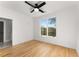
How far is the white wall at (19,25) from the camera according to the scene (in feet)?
16.7

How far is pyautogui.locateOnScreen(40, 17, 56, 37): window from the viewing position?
630cm

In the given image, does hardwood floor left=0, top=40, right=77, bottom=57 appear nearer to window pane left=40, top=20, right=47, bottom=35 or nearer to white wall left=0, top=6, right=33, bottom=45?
white wall left=0, top=6, right=33, bottom=45

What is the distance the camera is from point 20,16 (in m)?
6.32

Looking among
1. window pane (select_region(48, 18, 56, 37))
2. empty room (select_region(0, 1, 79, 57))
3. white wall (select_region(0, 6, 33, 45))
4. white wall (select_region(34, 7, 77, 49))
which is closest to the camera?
empty room (select_region(0, 1, 79, 57))

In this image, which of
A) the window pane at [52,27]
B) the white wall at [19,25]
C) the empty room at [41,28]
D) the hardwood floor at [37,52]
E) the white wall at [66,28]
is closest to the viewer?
the hardwood floor at [37,52]

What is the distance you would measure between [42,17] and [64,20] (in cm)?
257

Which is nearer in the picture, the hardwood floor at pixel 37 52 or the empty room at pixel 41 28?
the hardwood floor at pixel 37 52

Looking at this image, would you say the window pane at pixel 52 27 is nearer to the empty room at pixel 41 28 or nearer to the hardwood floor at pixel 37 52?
the empty room at pixel 41 28

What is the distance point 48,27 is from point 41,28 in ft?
3.21

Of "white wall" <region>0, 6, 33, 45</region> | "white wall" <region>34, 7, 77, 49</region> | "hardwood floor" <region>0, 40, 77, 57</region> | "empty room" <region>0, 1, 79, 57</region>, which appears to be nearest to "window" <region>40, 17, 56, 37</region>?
"empty room" <region>0, 1, 79, 57</region>

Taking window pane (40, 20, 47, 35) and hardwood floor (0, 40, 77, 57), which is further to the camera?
window pane (40, 20, 47, 35)

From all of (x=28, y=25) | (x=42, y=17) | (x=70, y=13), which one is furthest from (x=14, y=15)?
(x=70, y=13)

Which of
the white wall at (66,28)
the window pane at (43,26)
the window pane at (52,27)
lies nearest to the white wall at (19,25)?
the window pane at (43,26)

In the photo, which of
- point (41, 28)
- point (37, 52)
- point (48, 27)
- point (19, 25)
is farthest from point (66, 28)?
point (19, 25)
